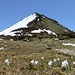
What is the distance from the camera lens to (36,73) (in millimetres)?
14594

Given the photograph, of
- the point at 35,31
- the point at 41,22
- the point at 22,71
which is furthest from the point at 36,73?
the point at 41,22

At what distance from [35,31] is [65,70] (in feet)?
235

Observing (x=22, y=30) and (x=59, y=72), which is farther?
(x=22, y=30)

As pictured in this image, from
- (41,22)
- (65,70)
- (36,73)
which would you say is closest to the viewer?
(36,73)

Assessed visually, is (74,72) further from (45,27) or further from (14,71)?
(45,27)

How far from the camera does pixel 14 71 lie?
14.9 m

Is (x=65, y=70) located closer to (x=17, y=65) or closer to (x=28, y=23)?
(x=17, y=65)

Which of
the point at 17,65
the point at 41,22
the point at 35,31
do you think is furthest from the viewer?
the point at 41,22

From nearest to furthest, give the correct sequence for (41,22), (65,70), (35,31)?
(65,70) → (35,31) → (41,22)

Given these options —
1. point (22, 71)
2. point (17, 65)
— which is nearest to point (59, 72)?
point (22, 71)

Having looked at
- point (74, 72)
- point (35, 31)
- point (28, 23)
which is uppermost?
point (28, 23)

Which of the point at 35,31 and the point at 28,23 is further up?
the point at 28,23

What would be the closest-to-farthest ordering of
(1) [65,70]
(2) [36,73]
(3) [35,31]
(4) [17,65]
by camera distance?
(2) [36,73] < (1) [65,70] < (4) [17,65] < (3) [35,31]

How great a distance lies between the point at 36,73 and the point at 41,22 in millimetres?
86576
